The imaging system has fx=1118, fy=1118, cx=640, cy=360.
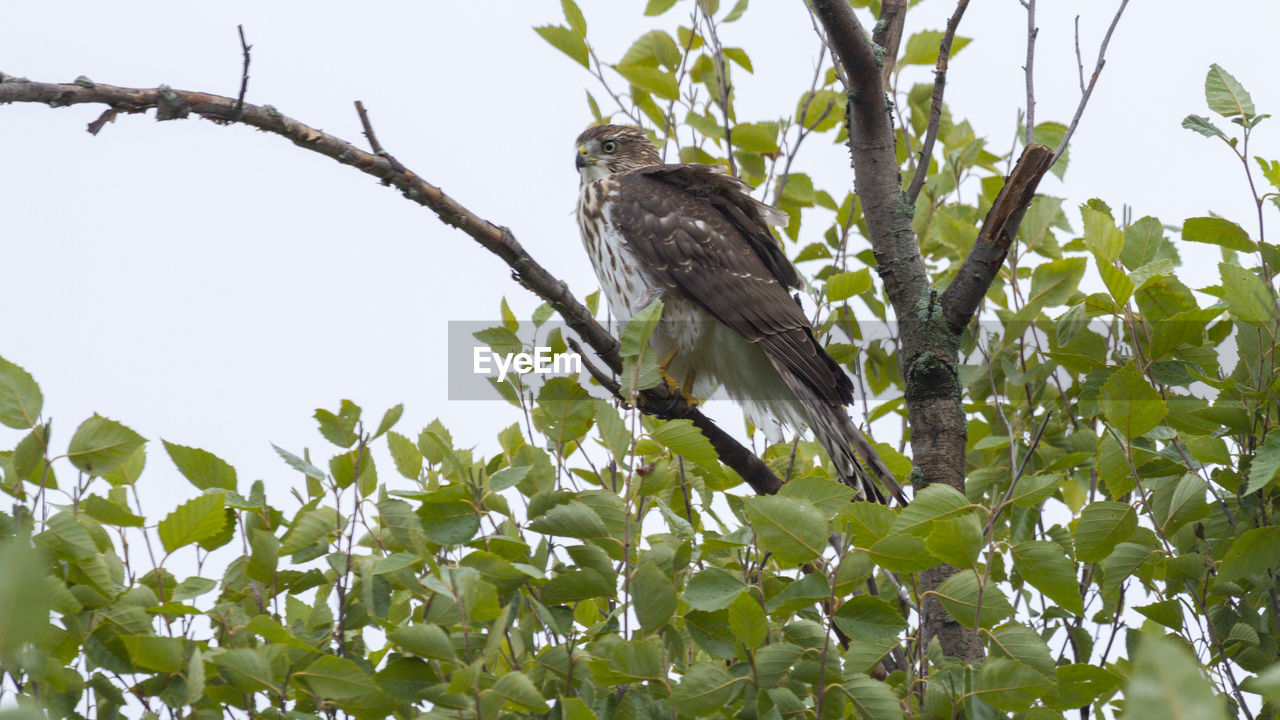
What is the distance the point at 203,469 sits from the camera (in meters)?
2.62

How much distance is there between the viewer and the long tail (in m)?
4.24

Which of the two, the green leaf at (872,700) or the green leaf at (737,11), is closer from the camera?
the green leaf at (872,700)

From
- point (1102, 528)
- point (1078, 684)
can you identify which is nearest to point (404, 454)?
point (1078, 684)

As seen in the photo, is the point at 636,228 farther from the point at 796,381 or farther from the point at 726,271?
the point at 796,381

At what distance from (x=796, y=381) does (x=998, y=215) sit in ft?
5.91

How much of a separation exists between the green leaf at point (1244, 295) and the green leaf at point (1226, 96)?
0.77m

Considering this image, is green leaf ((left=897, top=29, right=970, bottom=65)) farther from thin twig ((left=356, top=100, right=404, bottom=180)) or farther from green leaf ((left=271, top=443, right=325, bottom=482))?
green leaf ((left=271, top=443, right=325, bottom=482))

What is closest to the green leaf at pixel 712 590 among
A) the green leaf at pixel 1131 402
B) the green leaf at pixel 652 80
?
the green leaf at pixel 1131 402

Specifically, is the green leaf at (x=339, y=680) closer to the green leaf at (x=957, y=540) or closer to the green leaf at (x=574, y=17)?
the green leaf at (x=957, y=540)

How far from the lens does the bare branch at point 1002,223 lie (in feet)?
11.7

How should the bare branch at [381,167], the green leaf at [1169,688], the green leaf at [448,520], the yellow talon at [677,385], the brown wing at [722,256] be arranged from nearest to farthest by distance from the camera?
the green leaf at [1169,688] → the green leaf at [448,520] → the bare branch at [381,167] → the yellow talon at [677,385] → the brown wing at [722,256]

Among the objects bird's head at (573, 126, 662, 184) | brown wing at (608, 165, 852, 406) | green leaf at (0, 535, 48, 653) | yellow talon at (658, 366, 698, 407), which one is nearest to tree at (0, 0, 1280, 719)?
green leaf at (0, 535, 48, 653)

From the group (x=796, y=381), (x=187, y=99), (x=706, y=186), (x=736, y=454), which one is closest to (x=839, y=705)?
(x=736, y=454)

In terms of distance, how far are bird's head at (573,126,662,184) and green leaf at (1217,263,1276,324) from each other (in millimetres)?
4393
